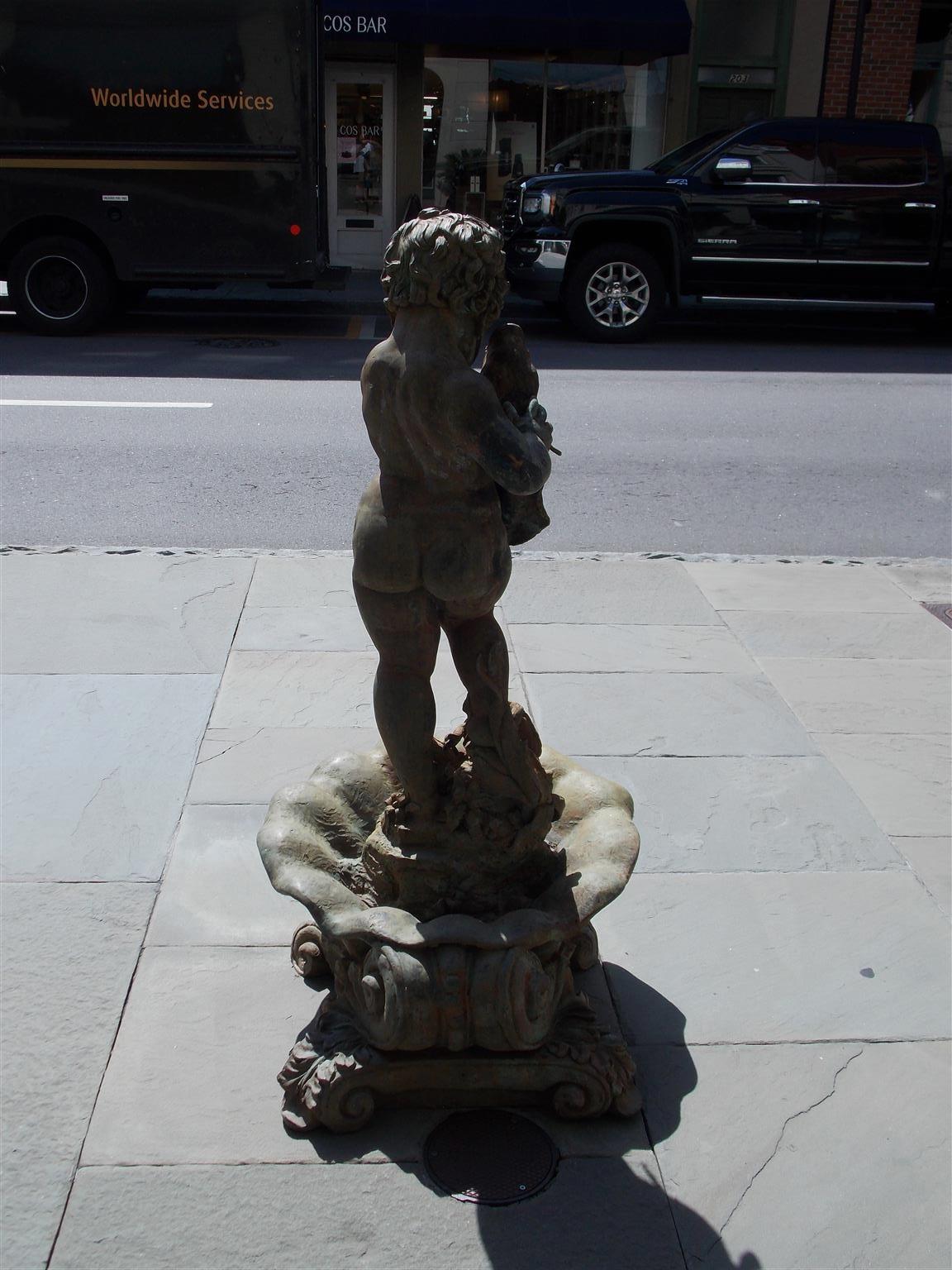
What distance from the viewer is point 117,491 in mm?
8344

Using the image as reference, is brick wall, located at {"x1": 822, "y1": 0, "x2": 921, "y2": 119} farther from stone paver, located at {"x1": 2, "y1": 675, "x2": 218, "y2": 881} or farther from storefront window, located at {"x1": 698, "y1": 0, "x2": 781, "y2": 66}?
stone paver, located at {"x1": 2, "y1": 675, "x2": 218, "y2": 881}

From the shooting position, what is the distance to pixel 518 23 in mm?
16672

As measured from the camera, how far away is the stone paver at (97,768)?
417 cm

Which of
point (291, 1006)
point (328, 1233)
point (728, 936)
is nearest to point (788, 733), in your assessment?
point (728, 936)

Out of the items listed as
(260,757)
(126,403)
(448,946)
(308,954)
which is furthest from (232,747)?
(126,403)

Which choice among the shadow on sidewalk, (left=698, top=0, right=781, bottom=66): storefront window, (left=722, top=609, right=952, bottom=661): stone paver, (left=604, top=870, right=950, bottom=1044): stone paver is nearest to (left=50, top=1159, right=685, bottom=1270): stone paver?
the shadow on sidewalk

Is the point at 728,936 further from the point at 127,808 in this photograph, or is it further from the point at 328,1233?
the point at 127,808

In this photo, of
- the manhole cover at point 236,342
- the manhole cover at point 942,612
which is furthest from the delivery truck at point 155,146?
the manhole cover at point 942,612

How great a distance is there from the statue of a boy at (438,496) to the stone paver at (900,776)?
1.98 meters

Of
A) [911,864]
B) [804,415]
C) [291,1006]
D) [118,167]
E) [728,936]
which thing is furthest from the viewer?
[118,167]

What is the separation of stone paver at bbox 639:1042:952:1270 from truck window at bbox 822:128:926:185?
41.2 feet

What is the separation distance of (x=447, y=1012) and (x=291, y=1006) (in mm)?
669

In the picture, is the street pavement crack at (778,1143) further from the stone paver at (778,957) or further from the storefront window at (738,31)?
the storefront window at (738,31)

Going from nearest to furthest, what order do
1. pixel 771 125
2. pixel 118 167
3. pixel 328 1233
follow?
pixel 328 1233 < pixel 118 167 < pixel 771 125
